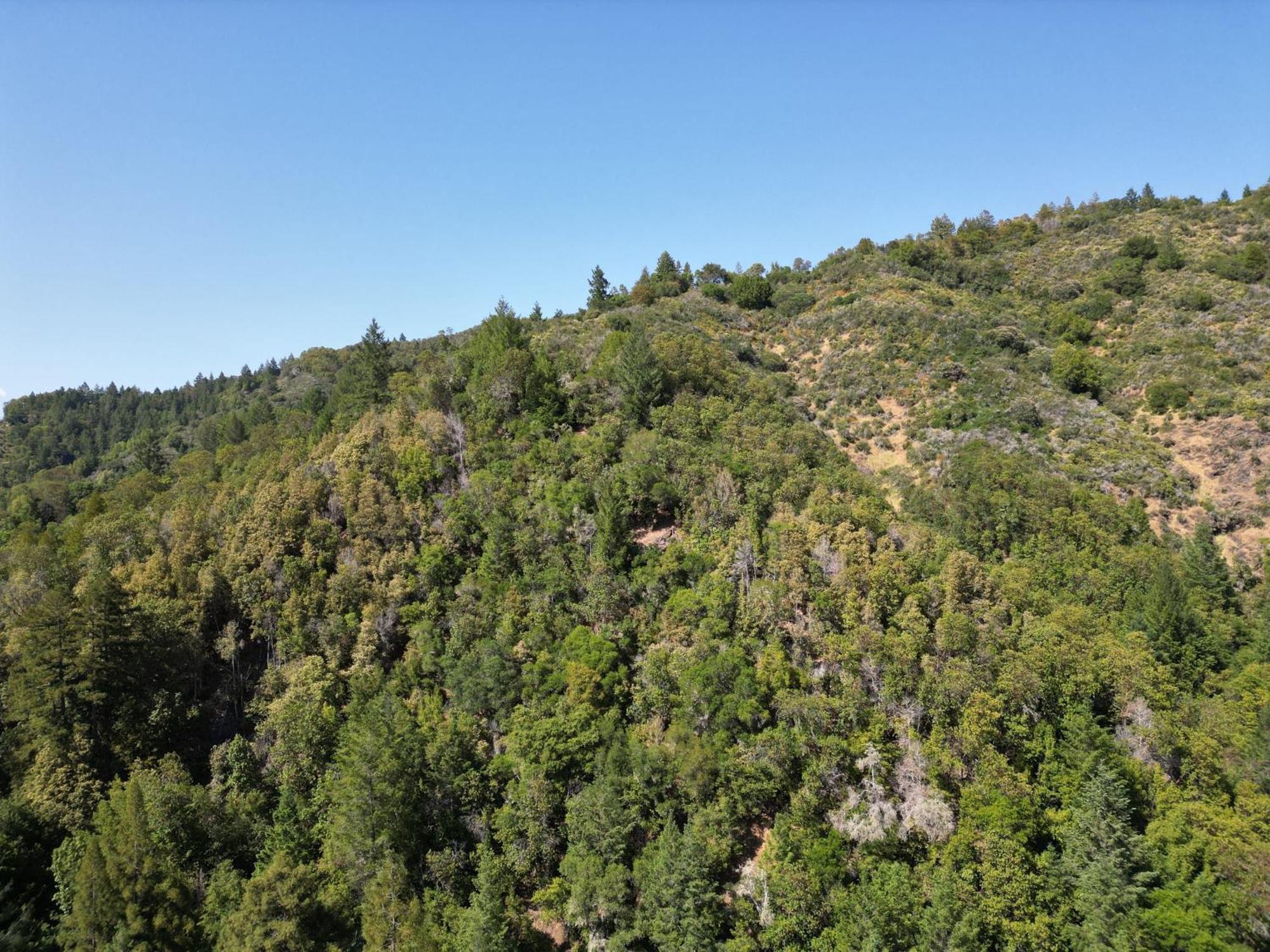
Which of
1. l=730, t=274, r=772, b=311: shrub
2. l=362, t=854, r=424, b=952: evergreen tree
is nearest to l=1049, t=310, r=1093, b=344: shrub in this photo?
l=730, t=274, r=772, b=311: shrub

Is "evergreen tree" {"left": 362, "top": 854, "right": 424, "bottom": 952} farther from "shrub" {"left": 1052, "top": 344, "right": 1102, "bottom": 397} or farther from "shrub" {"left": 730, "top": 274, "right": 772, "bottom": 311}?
"shrub" {"left": 730, "top": 274, "right": 772, "bottom": 311}

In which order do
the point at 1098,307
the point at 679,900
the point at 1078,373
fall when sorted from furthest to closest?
the point at 1098,307, the point at 1078,373, the point at 679,900

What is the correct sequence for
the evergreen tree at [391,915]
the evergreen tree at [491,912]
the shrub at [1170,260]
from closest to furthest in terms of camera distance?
the evergreen tree at [491,912] → the evergreen tree at [391,915] → the shrub at [1170,260]

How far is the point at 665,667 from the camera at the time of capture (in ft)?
142

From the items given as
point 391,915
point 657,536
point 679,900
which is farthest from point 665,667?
point 391,915

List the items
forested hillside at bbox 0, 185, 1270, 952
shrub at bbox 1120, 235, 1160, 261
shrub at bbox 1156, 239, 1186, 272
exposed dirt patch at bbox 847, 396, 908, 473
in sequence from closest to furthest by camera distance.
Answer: forested hillside at bbox 0, 185, 1270, 952
exposed dirt patch at bbox 847, 396, 908, 473
shrub at bbox 1156, 239, 1186, 272
shrub at bbox 1120, 235, 1160, 261

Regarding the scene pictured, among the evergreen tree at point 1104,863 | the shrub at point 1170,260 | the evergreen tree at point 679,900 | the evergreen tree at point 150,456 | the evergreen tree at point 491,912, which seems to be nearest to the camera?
the evergreen tree at point 1104,863

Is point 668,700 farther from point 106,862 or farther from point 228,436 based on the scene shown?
point 228,436

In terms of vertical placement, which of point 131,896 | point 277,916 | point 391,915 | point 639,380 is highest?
point 639,380

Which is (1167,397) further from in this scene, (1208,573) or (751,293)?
(751,293)

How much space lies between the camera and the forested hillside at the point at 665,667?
32.8 meters

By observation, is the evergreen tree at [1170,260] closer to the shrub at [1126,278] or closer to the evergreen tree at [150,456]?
the shrub at [1126,278]

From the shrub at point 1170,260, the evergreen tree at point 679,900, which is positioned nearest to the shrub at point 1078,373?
the shrub at point 1170,260

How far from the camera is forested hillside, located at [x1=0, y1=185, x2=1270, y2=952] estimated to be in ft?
107
